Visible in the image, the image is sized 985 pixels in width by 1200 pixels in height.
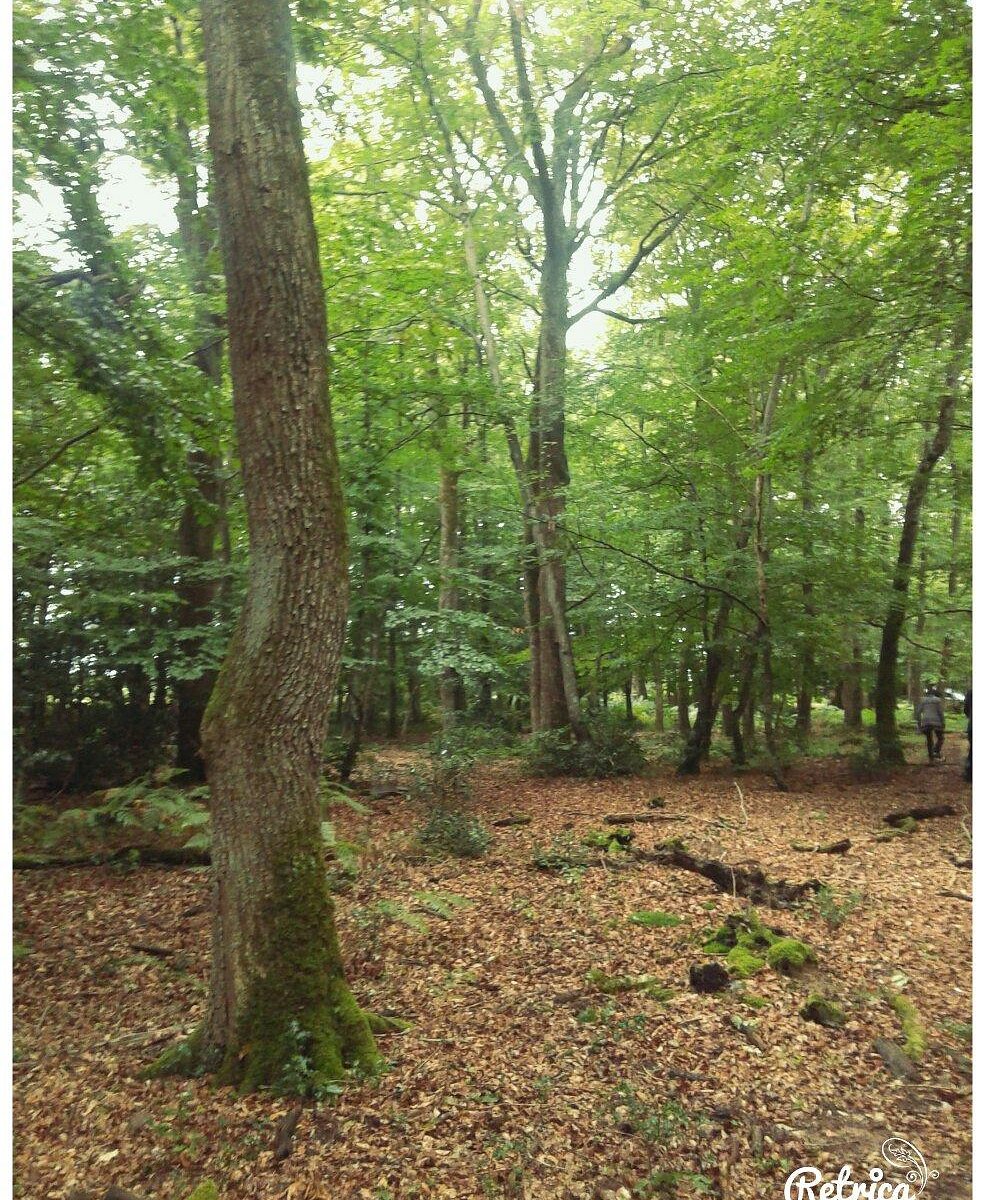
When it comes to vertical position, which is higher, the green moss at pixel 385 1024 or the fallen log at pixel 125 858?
the green moss at pixel 385 1024

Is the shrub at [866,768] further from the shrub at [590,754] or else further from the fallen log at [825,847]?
the fallen log at [825,847]

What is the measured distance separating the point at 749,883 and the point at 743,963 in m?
1.58

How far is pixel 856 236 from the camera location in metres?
8.19

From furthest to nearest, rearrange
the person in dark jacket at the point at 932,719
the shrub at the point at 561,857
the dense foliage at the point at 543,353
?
the person in dark jacket at the point at 932,719 < the shrub at the point at 561,857 < the dense foliage at the point at 543,353

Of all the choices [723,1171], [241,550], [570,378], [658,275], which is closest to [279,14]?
[723,1171]

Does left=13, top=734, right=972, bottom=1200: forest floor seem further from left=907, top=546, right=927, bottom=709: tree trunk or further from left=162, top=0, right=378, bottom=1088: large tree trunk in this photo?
left=907, top=546, right=927, bottom=709: tree trunk

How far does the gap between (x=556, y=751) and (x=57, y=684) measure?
683 centimetres

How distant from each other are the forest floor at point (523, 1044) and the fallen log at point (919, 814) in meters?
1.51

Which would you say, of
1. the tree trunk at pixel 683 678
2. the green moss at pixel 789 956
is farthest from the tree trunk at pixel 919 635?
the green moss at pixel 789 956

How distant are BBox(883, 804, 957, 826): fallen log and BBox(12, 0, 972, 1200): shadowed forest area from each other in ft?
0.27

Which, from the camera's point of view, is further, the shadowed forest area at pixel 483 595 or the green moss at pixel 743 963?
the green moss at pixel 743 963

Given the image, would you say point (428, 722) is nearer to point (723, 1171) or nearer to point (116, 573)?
point (116, 573)

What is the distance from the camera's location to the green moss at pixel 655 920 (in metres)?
5.29

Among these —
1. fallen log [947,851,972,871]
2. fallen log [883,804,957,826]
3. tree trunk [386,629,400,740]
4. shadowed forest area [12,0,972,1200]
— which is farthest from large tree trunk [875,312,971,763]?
tree trunk [386,629,400,740]
